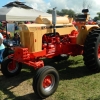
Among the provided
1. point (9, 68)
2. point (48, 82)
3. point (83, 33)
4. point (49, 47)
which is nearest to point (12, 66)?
point (9, 68)

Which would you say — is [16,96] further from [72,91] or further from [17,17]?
[17,17]

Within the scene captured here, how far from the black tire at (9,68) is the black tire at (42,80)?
A: 1452mm

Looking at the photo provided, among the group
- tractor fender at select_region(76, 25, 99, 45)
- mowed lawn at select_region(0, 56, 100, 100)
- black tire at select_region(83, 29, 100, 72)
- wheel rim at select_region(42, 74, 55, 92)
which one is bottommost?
mowed lawn at select_region(0, 56, 100, 100)

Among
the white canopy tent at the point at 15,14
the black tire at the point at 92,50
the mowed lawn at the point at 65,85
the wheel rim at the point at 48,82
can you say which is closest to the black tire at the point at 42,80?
the wheel rim at the point at 48,82

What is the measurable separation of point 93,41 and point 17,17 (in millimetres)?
6671

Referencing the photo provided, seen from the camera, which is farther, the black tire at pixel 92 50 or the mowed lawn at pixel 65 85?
the black tire at pixel 92 50

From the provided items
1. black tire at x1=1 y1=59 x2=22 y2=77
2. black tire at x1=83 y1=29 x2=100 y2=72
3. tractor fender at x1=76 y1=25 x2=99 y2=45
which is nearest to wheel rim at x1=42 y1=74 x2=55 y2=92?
black tire at x1=83 y1=29 x2=100 y2=72

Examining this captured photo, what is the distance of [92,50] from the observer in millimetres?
5191

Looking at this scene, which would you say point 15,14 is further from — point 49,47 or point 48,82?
point 48,82

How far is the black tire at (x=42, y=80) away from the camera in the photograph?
4055 mm

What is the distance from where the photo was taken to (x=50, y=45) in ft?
17.5

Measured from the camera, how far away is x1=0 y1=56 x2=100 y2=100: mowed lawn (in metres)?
4.23

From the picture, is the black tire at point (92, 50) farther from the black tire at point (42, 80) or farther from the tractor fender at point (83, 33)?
the black tire at point (42, 80)

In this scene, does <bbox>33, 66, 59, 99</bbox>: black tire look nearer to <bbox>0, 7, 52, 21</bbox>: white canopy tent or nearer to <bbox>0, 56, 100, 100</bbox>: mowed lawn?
<bbox>0, 56, 100, 100</bbox>: mowed lawn
